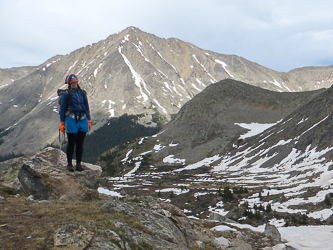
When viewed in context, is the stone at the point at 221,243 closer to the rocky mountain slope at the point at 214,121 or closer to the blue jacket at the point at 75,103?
the blue jacket at the point at 75,103

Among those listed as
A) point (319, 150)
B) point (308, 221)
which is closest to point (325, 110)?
point (319, 150)

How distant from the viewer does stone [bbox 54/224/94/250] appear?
634cm

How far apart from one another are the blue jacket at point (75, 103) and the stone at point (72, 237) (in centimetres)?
510

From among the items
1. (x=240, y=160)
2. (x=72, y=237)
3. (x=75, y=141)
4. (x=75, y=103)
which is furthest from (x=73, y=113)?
(x=240, y=160)

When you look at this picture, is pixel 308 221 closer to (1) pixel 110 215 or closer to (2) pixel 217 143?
(1) pixel 110 215

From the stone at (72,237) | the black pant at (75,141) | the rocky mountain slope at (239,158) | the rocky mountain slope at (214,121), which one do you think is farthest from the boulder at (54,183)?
the rocky mountain slope at (214,121)

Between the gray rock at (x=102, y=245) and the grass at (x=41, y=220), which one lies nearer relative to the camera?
the grass at (x=41, y=220)

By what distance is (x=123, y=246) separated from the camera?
287 inches

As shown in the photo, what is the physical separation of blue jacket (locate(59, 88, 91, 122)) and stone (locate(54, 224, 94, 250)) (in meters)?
5.10

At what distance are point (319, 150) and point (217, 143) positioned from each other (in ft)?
170

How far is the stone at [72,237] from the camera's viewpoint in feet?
20.8

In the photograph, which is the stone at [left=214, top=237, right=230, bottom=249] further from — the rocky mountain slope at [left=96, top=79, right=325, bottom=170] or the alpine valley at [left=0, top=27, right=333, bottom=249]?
the rocky mountain slope at [left=96, top=79, right=325, bottom=170]

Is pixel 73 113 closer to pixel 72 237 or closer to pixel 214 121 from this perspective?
pixel 72 237

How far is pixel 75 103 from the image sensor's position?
1078 cm
